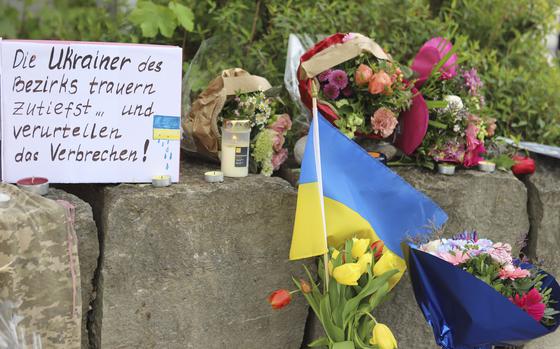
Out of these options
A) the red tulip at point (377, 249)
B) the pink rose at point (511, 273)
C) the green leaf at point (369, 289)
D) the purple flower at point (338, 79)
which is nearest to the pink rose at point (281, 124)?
the purple flower at point (338, 79)

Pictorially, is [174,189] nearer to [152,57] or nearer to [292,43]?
[152,57]

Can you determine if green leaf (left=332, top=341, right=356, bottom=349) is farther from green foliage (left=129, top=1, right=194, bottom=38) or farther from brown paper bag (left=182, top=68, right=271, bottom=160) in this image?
green foliage (left=129, top=1, right=194, bottom=38)

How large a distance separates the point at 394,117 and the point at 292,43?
0.65 meters

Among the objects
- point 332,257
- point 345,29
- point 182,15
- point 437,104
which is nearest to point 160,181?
point 332,257

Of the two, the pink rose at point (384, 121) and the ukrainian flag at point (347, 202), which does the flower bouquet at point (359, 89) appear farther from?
the ukrainian flag at point (347, 202)

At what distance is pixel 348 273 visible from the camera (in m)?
1.87

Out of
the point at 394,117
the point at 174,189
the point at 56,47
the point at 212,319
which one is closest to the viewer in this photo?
the point at 56,47

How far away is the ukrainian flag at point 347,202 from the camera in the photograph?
2.05m

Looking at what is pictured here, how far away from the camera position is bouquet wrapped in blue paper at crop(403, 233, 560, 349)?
181 cm

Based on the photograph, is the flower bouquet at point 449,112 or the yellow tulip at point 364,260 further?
the flower bouquet at point 449,112

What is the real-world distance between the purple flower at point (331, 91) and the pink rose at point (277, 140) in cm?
26

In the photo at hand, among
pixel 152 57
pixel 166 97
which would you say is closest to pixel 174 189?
pixel 166 97

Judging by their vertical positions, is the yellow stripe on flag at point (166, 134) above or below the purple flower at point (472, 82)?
below

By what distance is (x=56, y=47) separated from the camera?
6.43ft
